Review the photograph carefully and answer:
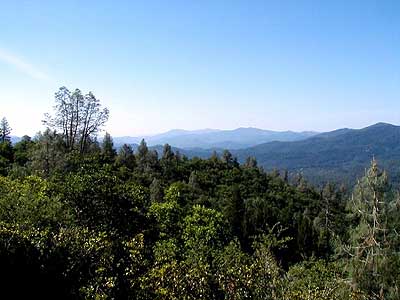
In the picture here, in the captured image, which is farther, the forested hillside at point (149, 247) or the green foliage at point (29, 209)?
the green foliage at point (29, 209)

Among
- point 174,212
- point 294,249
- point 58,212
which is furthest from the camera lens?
point 294,249

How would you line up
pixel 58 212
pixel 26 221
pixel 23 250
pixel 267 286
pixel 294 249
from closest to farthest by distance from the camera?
pixel 267 286
pixel 23 250
pixel 26 221
pixel 58 212
pixel 294 249

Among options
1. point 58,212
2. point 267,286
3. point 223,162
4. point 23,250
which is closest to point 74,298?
point 23,250

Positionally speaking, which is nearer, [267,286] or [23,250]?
[267,286]

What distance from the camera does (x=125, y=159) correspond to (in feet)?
226

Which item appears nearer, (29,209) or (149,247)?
(29,209)

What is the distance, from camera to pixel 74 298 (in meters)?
12.2

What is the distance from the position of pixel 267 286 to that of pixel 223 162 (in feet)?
238

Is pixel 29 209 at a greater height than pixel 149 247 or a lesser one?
greater

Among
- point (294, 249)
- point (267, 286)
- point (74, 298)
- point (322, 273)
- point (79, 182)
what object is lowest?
point (294, 249)

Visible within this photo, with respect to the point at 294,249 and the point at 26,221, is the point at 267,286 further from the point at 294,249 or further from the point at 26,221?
the point at 294,249

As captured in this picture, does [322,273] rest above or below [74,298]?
below

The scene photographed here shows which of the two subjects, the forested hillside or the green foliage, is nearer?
the forested hillside

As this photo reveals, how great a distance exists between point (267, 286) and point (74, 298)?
17.4 ft
